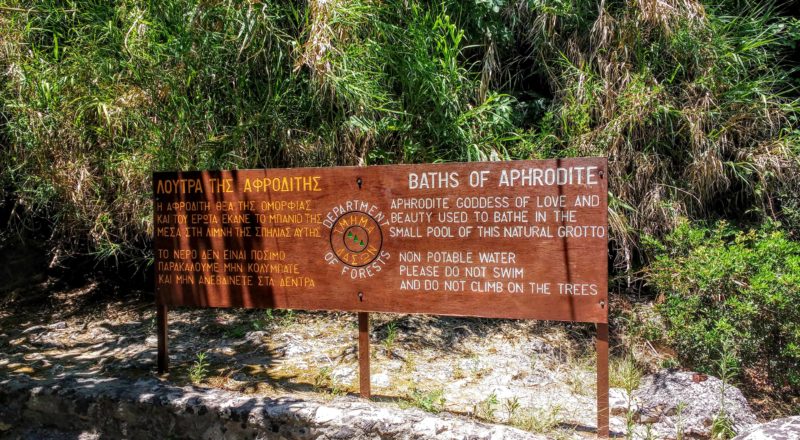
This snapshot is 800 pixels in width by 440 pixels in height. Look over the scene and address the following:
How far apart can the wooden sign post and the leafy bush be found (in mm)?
1417

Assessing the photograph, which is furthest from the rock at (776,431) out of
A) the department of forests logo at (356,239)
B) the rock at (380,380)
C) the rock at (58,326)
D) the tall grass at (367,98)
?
the rock at (58,326)

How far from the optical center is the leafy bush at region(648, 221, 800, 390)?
4191mm

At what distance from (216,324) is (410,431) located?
2981 mm

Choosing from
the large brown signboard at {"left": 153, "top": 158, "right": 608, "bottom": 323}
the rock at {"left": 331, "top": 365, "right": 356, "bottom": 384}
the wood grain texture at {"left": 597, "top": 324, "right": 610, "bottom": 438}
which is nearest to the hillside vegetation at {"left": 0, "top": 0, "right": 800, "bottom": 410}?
the large brown signboard at {"left": 153, "top": 158, "right": 608, "bottom": 323}

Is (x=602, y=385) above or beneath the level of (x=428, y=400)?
above

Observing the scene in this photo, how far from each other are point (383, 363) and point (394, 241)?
135cm

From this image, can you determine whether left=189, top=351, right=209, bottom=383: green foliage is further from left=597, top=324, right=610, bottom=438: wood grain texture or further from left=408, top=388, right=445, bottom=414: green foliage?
left=597, top=324, right=610, bottom=438: wood grain texture

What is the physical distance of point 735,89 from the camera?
5543mm

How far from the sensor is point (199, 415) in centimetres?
350

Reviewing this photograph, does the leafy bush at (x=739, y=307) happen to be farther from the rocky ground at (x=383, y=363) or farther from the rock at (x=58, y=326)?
the rock at (x=58, y=326)

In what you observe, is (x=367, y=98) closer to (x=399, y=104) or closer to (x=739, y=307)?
(x=399, y=104)

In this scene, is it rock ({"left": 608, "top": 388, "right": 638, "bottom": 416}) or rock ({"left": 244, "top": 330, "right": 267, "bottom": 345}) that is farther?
rock ({"left": 244, "top": 330, "right": 267, "bottom": 345})

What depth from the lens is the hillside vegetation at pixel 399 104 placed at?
504 centimetres

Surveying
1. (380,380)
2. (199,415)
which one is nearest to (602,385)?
(380,380)
